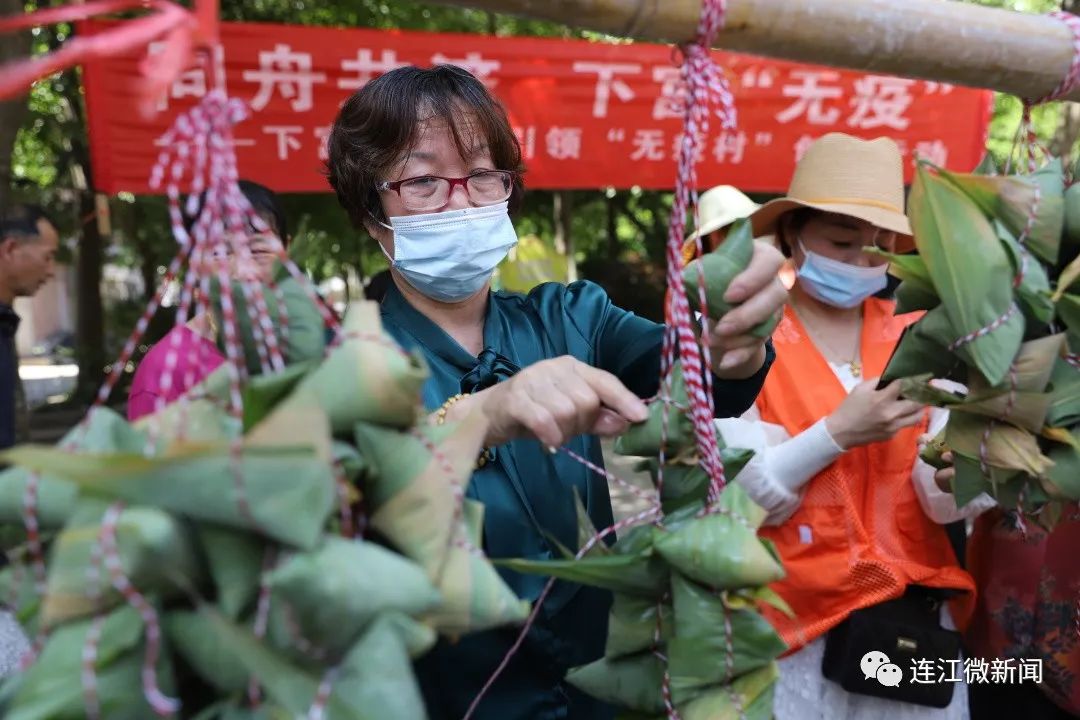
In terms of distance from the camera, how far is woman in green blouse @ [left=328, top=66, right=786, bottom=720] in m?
1.30

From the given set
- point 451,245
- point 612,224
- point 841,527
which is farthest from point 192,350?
point 612,224

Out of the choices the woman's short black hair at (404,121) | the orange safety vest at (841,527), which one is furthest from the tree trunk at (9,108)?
the orange safety vest at (841,527)

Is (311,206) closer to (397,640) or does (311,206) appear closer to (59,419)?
(59,419)

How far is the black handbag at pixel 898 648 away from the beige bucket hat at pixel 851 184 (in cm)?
84

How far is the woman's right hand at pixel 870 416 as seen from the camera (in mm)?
1748

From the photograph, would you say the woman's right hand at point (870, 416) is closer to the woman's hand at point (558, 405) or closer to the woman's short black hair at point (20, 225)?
the woman's hand at point (558, 405)

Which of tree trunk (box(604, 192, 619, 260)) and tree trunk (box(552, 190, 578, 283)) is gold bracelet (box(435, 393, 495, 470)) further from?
tree trunk (box(604, 192, 619, 260))

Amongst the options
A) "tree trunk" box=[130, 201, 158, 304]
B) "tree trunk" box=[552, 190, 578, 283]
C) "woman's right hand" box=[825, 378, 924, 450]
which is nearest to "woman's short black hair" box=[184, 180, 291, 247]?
"woman's right hand" box=[825, 378, 924, 450]

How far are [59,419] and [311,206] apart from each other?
4308 millimetres

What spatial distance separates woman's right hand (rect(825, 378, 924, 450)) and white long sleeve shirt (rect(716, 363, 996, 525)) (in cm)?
3

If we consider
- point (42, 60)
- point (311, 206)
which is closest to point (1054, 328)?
point (42, 60)

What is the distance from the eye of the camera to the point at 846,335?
212 centimetres

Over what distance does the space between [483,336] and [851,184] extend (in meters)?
1.05

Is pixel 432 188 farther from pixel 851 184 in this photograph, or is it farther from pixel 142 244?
pixel 142 244
